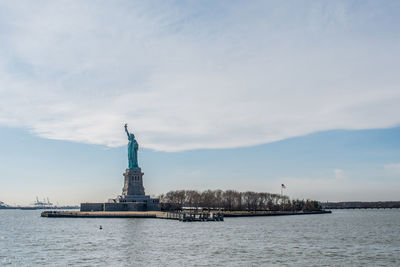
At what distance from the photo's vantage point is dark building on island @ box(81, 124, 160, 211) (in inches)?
3962

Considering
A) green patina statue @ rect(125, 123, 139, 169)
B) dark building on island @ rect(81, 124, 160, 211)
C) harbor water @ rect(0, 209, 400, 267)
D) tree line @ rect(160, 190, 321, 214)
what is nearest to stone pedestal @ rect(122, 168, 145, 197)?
dark building on island @ rect(81, 124, 160, 211)

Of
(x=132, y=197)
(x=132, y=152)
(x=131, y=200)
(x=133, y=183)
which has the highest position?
(x=132, y=152)

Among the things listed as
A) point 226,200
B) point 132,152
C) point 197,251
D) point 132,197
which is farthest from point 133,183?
point 197,251

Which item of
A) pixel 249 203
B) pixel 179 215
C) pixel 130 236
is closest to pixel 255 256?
pixel 130 236

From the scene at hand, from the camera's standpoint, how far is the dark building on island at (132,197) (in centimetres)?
10062

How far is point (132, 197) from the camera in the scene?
101 metres

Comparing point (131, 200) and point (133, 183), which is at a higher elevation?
point (133, 183)

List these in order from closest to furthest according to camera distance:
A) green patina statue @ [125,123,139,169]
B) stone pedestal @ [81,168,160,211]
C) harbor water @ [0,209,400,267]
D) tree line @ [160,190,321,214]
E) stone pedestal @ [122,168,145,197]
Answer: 1. harbor water @ [0,209,400,267]
2. stone pedestal @ [81,168,160,211]
3. stone pedestal @ [122,168,145,197]
4. green patina statue @ [125,123,139,169]
5. tree line @ [160,190,321,214]

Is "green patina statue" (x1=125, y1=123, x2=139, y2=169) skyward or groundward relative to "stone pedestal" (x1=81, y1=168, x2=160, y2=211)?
skyward

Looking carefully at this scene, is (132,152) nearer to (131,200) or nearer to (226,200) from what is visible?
(131,200)

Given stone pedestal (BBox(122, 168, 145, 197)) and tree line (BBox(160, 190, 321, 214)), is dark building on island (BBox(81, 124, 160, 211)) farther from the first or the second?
tree line (BBox(160, 190, 321, 214))

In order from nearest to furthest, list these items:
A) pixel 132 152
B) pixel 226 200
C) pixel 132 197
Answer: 1. pixel 132 197
2. pixel 132 152
3. pixel 226 200

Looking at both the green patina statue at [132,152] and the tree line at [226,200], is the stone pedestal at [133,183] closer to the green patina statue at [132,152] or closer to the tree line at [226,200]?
the green patina statue at [132,152]

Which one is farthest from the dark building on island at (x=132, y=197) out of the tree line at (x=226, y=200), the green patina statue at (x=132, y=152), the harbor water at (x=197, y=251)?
the harbor water at (x=197, y=251)
